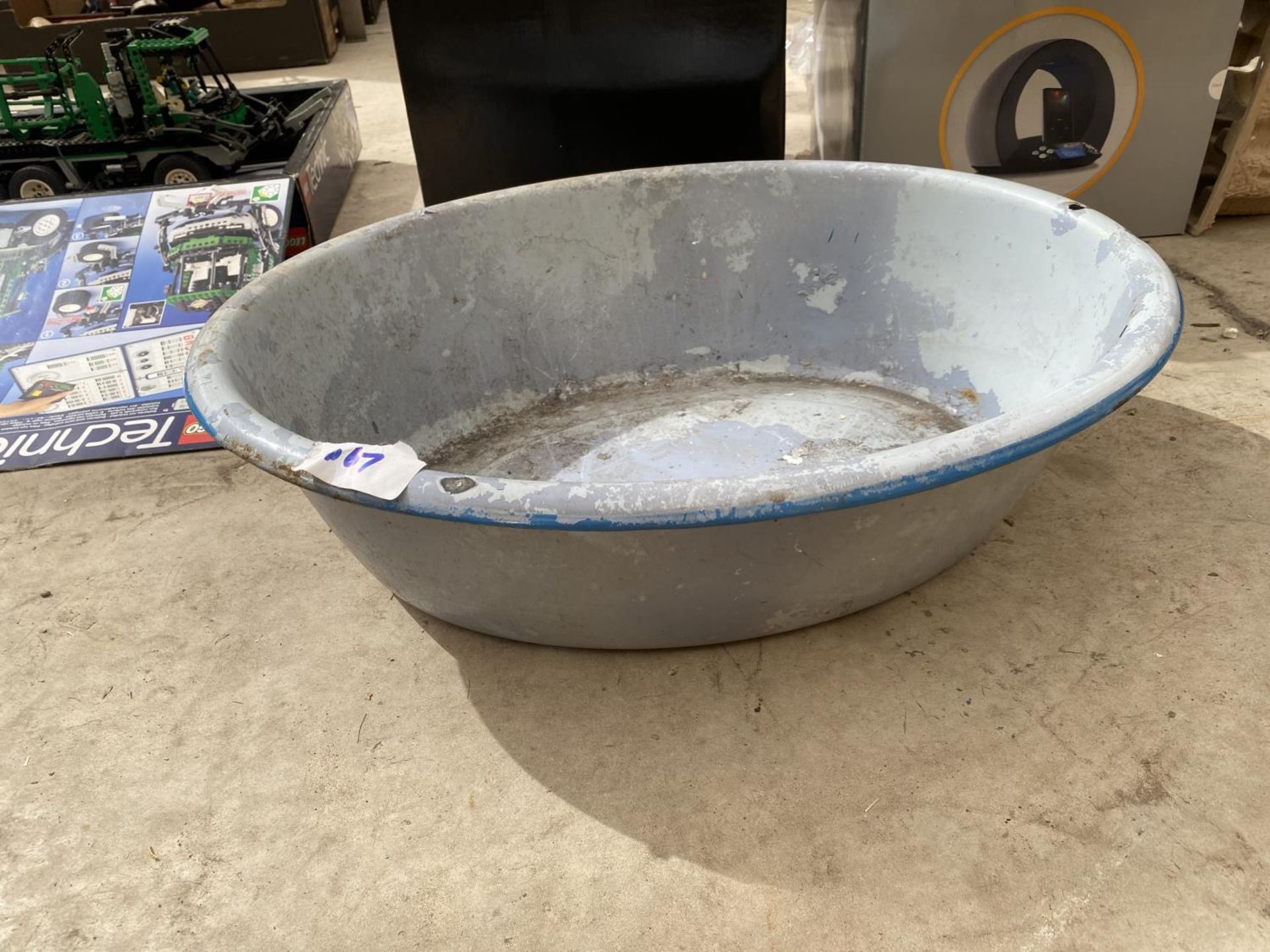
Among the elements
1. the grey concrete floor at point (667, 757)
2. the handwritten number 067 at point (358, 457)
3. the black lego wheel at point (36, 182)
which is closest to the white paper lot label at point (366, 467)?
the handwritten number 067 at point (358, 457)

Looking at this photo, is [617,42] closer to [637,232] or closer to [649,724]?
[637,232]

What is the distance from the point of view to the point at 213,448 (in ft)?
7.65

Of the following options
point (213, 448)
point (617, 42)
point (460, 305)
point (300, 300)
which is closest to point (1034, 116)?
point (617, 42)

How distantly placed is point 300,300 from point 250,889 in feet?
3.40

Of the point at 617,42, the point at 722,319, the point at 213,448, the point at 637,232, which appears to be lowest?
the point at 213,448

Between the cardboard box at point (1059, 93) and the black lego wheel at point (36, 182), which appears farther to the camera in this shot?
the black lego wheel at point (36, 182)

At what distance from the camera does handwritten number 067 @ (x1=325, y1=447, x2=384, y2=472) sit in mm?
1231

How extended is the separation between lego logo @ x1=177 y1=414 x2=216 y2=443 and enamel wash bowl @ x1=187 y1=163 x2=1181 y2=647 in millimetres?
584

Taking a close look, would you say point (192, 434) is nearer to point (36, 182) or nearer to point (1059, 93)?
point (36, 182)

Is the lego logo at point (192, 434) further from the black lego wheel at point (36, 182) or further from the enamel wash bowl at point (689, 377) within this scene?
the black lego wheel at point (36, 182)

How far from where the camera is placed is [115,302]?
8.64 ft

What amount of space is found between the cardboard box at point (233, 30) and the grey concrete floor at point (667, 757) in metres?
4.85

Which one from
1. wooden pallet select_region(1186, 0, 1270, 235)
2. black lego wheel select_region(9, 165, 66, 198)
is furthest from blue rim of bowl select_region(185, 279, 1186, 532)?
black lego wheel select_region(9, 165, 66, 198)

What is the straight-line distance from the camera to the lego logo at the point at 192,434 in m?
2.33
